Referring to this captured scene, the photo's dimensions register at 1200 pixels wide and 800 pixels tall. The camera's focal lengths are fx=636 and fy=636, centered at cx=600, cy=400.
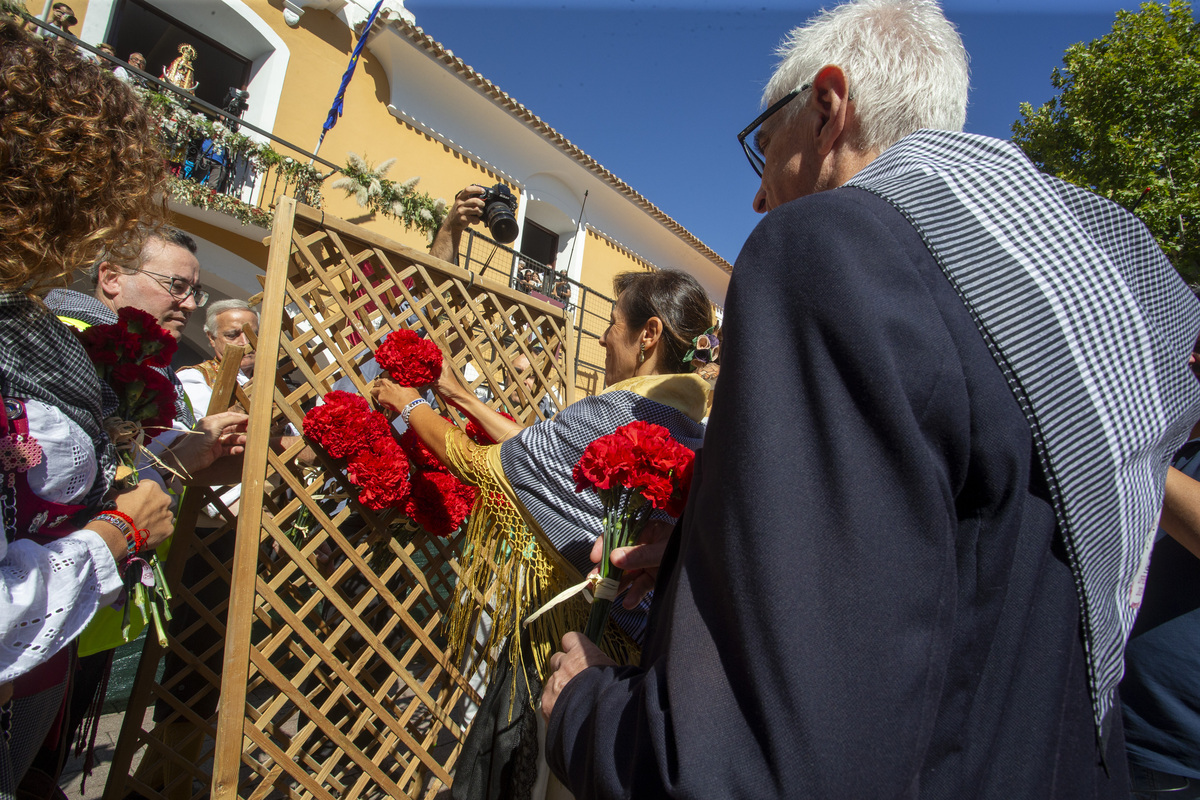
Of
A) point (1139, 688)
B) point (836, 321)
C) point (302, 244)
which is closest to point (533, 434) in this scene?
point (302, 244)

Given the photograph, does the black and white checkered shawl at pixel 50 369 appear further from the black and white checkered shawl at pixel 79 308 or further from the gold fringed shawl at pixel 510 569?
the gold fringed shawl at pixel 510 569

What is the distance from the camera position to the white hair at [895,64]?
879mm

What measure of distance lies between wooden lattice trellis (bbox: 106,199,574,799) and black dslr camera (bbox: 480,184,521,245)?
3.89ft

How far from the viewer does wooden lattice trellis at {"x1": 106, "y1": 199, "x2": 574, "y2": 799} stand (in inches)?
70.7

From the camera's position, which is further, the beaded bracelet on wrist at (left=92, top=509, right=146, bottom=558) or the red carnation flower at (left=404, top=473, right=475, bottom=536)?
the red carnation flower at (left=404, top=473, right=475, bottom=536)

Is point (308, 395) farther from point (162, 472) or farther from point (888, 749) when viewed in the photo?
point (888, 749)

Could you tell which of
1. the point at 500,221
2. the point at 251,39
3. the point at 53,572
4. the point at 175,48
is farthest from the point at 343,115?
the point at 53,572

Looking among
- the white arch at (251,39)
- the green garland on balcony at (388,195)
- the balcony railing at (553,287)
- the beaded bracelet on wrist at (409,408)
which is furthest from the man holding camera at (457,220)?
the white arch at (251,39)

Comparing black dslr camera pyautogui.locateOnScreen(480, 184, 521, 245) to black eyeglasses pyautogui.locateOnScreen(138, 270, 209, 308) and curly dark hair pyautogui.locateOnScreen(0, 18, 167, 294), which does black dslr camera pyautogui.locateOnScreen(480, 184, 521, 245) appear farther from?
curly dark hair pyautogui.locateOnScreen(0, 18, 167, 294)

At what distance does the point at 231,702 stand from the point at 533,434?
3.51 ft

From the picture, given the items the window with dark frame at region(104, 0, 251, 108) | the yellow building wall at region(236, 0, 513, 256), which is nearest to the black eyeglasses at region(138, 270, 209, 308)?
the yellow building wall at region(236, 0, 513, 256)

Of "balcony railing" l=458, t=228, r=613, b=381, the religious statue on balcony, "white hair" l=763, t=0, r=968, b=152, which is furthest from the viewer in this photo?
"balcony railing" l=458, t=228, r=613, b=381

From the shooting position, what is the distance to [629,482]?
1.21 m

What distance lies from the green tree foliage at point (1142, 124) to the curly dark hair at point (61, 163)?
10.4 meters
